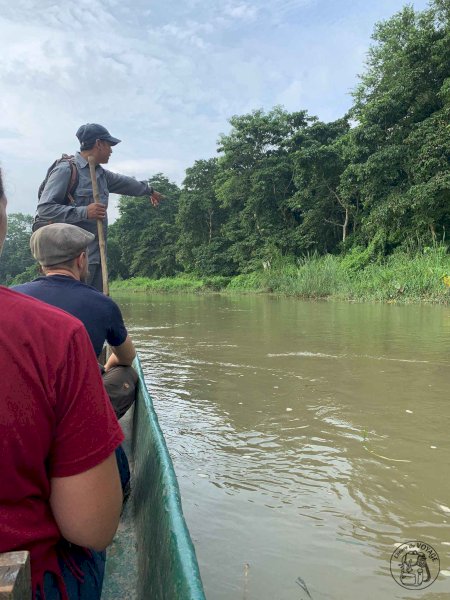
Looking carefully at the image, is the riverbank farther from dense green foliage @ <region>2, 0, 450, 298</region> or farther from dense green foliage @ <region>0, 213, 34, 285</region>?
dense green foliage @ <region>0, 213, 34, 285</region>

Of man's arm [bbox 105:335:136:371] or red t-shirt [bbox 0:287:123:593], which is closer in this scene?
red t-shirt [bbox 0:287:123:593]

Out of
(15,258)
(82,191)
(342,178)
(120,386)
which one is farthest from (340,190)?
(15,258)

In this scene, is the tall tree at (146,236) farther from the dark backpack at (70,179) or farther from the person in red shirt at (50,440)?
the person in red shirt at (50,440)

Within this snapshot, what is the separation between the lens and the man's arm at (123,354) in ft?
7.60

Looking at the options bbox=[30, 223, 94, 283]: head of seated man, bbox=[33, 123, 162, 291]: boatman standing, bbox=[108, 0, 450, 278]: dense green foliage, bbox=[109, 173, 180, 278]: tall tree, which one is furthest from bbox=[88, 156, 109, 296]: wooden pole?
bbox=[109, 173, 180, 278]: tall tree

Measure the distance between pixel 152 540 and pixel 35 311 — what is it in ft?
2.90

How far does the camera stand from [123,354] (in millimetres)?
2367

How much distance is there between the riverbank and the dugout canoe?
12.8 m

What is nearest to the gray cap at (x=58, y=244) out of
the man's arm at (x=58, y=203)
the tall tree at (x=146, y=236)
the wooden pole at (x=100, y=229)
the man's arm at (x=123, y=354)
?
the man's arm at (x=123, y=354)

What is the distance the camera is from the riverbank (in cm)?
1430

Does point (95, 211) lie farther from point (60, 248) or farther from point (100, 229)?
point (60, 248)

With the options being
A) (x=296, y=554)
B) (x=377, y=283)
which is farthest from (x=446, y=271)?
(x=296, y=554)

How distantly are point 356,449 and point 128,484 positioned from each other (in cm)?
150

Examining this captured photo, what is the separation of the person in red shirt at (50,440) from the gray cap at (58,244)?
3.54ft
